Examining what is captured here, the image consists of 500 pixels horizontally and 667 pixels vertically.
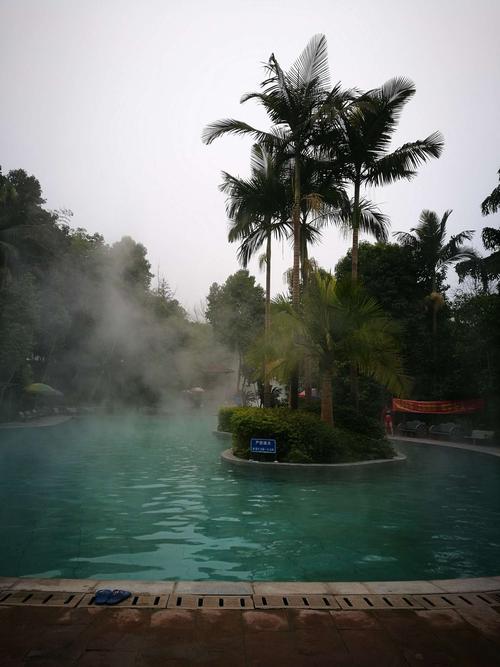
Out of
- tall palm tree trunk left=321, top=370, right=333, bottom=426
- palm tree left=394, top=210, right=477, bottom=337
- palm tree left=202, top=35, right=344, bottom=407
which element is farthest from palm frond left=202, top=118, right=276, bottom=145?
palm tree left=394, top=210, right=477, bottom=337

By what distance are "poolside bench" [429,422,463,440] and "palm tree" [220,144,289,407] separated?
7.41 metres

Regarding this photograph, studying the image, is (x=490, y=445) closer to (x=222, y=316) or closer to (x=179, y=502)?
(x=179, y=502)

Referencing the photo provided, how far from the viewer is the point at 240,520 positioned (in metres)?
7.10

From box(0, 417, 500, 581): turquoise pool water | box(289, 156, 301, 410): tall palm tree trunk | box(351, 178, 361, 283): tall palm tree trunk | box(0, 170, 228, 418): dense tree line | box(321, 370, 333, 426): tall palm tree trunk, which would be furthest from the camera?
box(0, 170, 228, 418): dense tree line

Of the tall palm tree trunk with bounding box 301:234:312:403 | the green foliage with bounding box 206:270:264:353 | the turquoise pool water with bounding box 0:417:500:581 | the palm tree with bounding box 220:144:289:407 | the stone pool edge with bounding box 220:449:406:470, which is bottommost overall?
the turquoise pool water with bounding box 0:417:500:581

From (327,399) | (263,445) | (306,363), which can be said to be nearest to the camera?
(263,445)

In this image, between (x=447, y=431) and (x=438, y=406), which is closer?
(x=447, y=431)

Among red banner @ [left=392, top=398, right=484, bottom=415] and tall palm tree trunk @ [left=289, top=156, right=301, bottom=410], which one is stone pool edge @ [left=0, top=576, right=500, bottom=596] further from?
red banner @ [left=392, top=398, right=484, bottom=415]

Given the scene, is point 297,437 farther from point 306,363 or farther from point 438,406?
point 438,406

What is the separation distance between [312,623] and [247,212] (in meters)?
14.0

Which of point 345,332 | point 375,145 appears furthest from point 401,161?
point 345,332

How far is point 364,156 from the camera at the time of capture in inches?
596

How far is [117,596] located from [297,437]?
8.18 meters

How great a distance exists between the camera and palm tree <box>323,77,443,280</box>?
14594 millimetres
